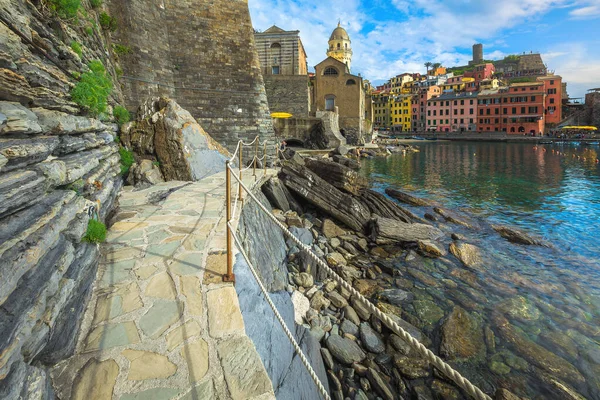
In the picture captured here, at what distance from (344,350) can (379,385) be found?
74cm

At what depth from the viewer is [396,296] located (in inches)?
281

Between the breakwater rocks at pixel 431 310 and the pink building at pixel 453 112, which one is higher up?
the pink building at pixel 453 112

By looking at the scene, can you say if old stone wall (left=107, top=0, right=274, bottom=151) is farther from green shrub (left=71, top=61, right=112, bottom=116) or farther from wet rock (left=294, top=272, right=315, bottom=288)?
wet rock (left=294, top=272, right=315, bottom=288)

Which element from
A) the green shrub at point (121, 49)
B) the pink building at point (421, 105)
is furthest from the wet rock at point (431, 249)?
the pink building at point (421, 105)

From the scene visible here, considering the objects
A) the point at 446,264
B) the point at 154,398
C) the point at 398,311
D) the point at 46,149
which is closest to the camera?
the point at 154,398

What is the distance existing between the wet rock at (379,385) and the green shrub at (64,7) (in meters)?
7.71

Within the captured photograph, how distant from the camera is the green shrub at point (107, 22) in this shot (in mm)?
10352

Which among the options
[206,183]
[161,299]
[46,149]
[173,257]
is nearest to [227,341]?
[161,299]

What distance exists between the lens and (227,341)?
2535 mm

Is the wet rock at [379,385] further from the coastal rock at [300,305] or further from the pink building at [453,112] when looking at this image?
the pink building at [453,112]

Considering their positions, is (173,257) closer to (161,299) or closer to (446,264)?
(161,299)

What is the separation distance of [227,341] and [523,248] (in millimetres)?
10870

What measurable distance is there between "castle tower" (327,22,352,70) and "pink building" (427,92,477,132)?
21.8 m

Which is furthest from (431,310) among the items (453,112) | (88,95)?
(453,112)
